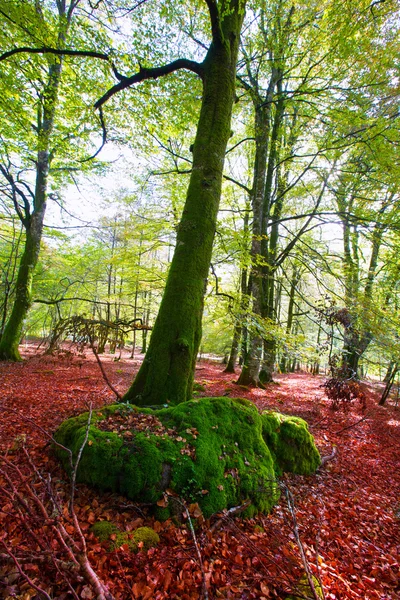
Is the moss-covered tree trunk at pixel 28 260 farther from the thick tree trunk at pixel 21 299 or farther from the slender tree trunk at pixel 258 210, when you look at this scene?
the slender tree trunk at pixel 258 210

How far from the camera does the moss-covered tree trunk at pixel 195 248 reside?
3.67m

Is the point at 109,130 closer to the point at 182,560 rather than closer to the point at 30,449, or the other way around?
the point at 30,449

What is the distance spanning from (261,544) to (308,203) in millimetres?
14124

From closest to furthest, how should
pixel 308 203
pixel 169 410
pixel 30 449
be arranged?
pixel 30 449
pixel 169 410
pixel 308 203

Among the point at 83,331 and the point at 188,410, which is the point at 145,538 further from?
the point at 83,331

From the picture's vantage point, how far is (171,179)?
33.5 feet

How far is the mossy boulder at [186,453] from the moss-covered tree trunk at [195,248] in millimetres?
495

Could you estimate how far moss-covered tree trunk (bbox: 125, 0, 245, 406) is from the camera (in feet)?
12.0

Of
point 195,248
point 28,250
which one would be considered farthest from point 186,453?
point 28,250

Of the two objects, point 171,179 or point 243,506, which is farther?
point 171,179

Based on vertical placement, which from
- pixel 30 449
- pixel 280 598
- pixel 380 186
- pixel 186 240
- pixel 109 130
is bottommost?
pixel 280 598

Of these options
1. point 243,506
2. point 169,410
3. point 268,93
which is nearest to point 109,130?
point 268,93

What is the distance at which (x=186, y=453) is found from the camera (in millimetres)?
2721

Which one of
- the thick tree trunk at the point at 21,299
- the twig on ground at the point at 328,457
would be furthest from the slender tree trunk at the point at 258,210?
the thick tree trunk at the point at 21,299
